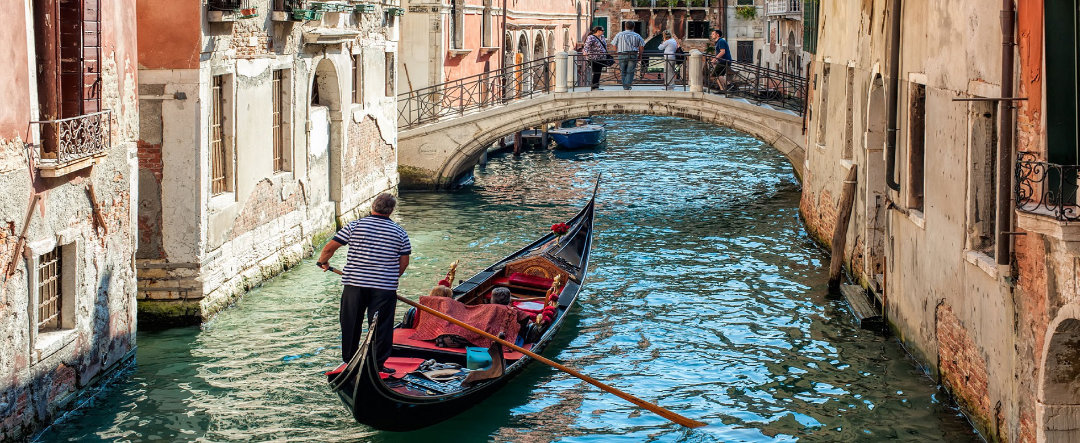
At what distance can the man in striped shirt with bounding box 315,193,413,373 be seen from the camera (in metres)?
6.31

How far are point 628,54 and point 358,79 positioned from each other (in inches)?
152

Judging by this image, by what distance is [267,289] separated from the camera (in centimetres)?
1002

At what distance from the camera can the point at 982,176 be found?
20.8ft

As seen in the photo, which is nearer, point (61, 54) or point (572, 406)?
point (61, 54)

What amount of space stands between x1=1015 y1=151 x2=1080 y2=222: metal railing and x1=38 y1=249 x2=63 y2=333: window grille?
4.47 m

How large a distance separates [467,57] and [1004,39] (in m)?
14.3

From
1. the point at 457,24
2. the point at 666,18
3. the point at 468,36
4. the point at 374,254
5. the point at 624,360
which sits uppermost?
the point at 666,18

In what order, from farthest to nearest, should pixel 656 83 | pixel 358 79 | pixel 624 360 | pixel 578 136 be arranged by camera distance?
pixel 578 136
pixel 656 83
pixel 358 79
pixel 624 360

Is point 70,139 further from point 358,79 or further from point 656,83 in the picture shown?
point 656,83

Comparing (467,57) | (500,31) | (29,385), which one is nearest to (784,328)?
(29,385)

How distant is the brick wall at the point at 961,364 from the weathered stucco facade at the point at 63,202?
4.36 metres

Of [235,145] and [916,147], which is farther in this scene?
[235,145]

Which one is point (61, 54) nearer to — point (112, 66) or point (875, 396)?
point (112, 66)

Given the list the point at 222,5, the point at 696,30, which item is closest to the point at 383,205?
the point at 222,5
